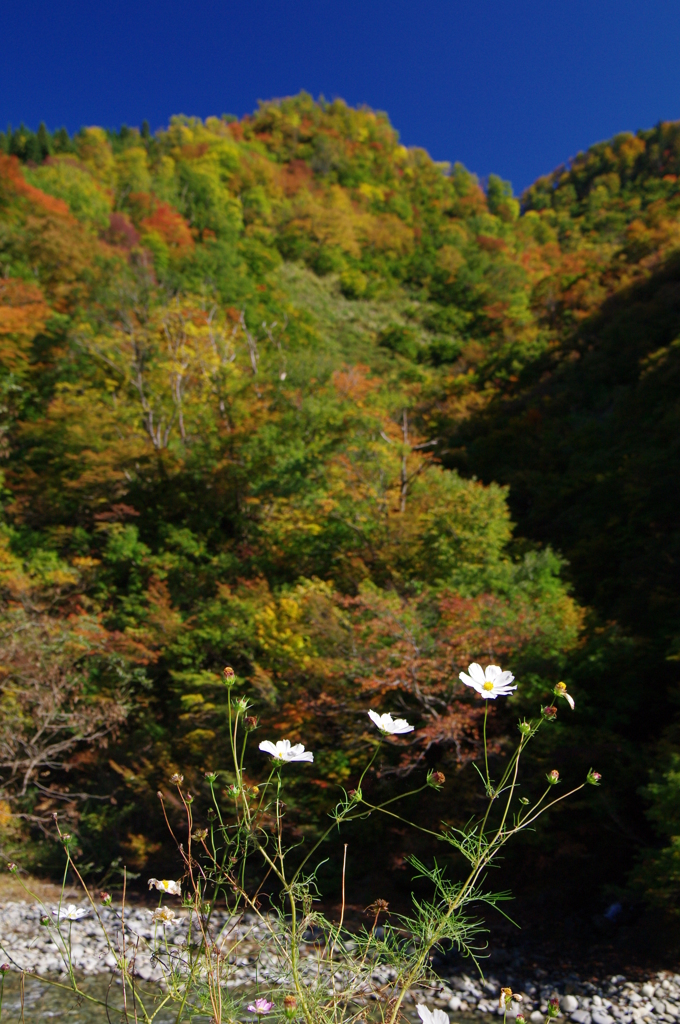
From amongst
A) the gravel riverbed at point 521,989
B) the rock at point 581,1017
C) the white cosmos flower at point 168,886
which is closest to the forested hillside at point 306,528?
the gravel riverbed at point 521,989

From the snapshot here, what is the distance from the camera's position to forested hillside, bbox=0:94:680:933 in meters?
6.51

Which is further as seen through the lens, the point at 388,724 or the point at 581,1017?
the point at 581,1017

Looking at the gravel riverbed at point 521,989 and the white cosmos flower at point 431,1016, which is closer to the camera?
the white cosmos flower at point 431,1016

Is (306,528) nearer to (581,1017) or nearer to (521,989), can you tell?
(521,989)

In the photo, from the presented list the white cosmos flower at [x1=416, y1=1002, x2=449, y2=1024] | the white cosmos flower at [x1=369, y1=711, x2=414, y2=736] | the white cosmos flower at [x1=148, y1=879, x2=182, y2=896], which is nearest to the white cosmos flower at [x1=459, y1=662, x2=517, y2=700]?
the white cosmos flower at [x1=369, y1=711, x2=414, y2=736]

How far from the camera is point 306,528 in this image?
10047mm

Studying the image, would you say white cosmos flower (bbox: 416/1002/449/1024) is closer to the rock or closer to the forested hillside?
the forested hillside

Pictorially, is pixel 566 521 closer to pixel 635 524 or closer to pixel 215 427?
pixel 635 524

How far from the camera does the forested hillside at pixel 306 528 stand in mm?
6508

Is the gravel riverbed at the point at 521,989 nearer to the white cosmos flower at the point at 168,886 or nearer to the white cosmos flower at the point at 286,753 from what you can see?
the white cosmos flower at the point at 168,886

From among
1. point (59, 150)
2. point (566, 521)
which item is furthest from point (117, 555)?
point (59, 150)

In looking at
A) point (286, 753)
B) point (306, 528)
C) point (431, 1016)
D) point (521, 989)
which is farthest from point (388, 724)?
point (306, 528)

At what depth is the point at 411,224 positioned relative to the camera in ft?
131

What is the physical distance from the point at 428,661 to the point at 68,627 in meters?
6.61
